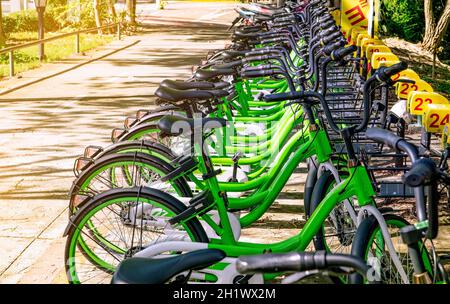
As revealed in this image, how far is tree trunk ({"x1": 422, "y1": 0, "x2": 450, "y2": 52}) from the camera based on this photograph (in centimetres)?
1655

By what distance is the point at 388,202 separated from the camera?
21.5ft

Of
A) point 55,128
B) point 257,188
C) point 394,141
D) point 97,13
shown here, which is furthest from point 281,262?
point 97,13

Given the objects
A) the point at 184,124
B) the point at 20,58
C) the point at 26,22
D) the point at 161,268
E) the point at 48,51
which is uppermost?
the point at 184,124

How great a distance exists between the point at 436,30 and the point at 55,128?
10.1 metres

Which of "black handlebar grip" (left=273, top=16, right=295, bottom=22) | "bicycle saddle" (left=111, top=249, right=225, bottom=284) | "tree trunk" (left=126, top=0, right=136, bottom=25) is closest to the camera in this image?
"bicycle saddle" (left=111, top=249, right=225, bottom=284)

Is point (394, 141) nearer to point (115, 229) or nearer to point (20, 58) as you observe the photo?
point (115, 229)

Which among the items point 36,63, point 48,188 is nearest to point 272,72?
point 48,188

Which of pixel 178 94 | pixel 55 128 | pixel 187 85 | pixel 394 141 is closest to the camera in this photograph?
pixel 394 141

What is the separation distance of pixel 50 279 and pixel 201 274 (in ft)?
4.67

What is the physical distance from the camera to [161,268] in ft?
9.31

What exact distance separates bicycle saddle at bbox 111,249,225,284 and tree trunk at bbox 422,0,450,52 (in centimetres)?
1444

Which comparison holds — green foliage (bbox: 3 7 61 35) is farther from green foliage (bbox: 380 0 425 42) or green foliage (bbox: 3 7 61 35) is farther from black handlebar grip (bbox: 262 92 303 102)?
black handlebar grip (bbox: 262 92 303 102)

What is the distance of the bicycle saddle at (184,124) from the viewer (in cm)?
450

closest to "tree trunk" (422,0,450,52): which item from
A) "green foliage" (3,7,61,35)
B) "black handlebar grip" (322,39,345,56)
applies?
"black handlebar grip" (322,39,345,56)
